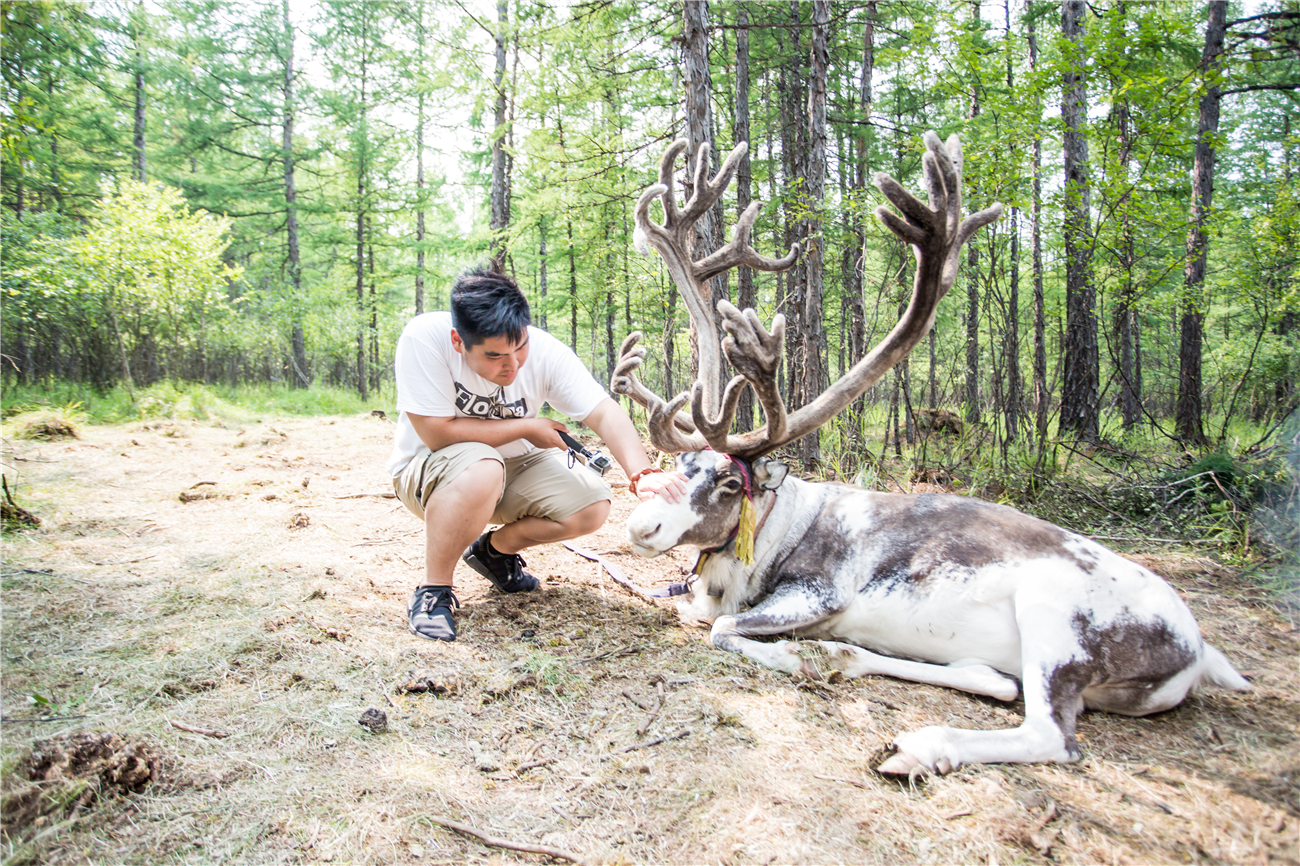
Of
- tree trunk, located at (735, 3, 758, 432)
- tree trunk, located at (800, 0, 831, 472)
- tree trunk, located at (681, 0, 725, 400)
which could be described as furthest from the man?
tree trunk, located at (735, 3, 758, 432)

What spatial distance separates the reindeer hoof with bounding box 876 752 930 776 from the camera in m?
2.19

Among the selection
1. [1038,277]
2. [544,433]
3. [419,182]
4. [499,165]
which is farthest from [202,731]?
[419,182]

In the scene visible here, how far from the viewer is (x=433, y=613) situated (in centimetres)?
327

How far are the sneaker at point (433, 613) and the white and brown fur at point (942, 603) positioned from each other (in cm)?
101

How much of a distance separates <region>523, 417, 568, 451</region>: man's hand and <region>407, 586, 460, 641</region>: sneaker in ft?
3.05

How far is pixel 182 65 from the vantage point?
19109 millimetres

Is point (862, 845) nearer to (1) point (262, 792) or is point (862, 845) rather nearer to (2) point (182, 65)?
(1) point (262, 792)

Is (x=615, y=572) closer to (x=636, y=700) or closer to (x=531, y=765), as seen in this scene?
(x=636, y=700)

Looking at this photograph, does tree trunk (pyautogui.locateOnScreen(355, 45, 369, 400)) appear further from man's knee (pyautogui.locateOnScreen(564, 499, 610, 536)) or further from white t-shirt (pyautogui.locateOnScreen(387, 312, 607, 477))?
man's knee (pyautogui.locateOnScreen(564, 499, 610, 536))

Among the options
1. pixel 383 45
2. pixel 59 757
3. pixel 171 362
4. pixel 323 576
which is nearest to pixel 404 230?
pixel 383 45

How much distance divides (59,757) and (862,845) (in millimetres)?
2355

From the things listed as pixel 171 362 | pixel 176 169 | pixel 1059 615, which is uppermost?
pixel 176 169

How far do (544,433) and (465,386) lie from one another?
507 millimetres

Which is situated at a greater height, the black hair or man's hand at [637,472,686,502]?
the black hair
